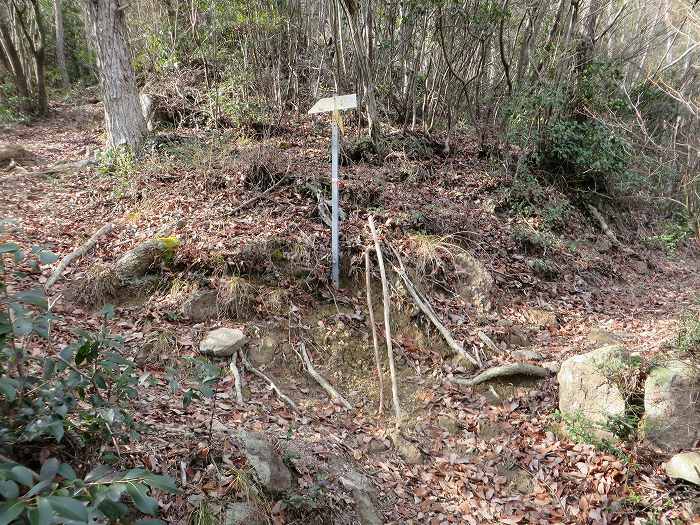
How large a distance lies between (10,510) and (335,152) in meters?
4.67

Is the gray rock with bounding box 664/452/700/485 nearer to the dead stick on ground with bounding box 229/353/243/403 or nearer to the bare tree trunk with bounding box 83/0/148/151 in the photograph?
the dead stick on ground with bounding box 229/353/243/403

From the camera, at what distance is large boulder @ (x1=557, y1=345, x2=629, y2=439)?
4.31m

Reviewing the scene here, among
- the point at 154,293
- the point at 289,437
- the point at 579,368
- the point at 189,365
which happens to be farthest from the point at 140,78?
the point at 579,368

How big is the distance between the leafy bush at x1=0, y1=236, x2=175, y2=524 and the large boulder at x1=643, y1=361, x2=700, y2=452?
4.28m

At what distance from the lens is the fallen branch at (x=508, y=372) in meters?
5.05

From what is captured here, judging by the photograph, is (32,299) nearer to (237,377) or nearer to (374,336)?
(237,377)

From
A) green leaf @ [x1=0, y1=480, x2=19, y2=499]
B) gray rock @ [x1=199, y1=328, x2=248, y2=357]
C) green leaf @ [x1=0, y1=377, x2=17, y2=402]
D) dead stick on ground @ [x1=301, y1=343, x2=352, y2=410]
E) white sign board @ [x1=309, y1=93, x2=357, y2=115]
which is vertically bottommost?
dead stick on ground @ [x1=301, y1=343, x2=352, y2=410]

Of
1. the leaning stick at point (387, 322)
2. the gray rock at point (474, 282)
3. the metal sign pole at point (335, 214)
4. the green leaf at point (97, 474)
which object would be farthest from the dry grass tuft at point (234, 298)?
the green leaf at point (97, 474)

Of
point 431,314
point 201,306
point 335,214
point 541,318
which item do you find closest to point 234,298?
point 201,306

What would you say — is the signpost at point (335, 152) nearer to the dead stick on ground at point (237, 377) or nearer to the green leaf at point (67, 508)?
the dead stick on ground at point (237, 377)

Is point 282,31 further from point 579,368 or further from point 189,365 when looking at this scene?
point 579,368

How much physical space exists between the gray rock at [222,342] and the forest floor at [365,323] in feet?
0.41

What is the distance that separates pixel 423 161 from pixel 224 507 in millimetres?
7580

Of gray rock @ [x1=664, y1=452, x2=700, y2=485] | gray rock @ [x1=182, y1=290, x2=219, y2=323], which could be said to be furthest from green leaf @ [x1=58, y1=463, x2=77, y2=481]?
gray rock @ [x1=664, y1=452, x2=700, y2=485]
